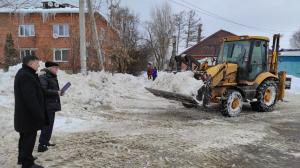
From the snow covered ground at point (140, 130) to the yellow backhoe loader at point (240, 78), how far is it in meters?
0.29

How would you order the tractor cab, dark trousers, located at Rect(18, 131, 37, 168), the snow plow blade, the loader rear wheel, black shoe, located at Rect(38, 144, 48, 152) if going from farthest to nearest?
the tractor cab, the loader rear wheel, the snow plow blade, black shoe, located at Rect(38, 144, 48, 152), dark trousers, located at Rect(18, 131, 37, 168)

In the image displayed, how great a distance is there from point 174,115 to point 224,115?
4.77ft

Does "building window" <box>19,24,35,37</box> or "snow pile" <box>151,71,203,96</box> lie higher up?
"building window" <box>19,24,35,37</box>

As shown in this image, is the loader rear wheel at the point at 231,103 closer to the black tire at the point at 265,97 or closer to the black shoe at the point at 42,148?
the black tire at the point at 265,97

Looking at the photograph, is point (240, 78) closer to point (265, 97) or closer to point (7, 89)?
point (265, 97)

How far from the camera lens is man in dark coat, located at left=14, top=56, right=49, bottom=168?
5473 millimetres

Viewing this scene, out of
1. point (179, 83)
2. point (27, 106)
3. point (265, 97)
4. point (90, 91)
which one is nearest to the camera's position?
point (27, 106)

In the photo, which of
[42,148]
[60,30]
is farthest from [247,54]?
[60,30]

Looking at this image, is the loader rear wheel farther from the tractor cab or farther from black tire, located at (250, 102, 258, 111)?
black tire, located at (250, 102, 258, 111)

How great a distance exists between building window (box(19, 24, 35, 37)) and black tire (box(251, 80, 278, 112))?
92.3 feet

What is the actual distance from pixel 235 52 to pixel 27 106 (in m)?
8.40

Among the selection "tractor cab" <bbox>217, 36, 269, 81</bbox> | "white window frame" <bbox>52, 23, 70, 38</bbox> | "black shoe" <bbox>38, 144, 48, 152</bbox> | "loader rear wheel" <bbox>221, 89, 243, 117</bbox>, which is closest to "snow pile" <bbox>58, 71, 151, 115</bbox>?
"loader rear wheel" <bbox>221, 89, 243, 117</bbox>

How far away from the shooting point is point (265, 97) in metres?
12.6

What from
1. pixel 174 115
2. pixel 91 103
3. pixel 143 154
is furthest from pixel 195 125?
pixel 91 103
